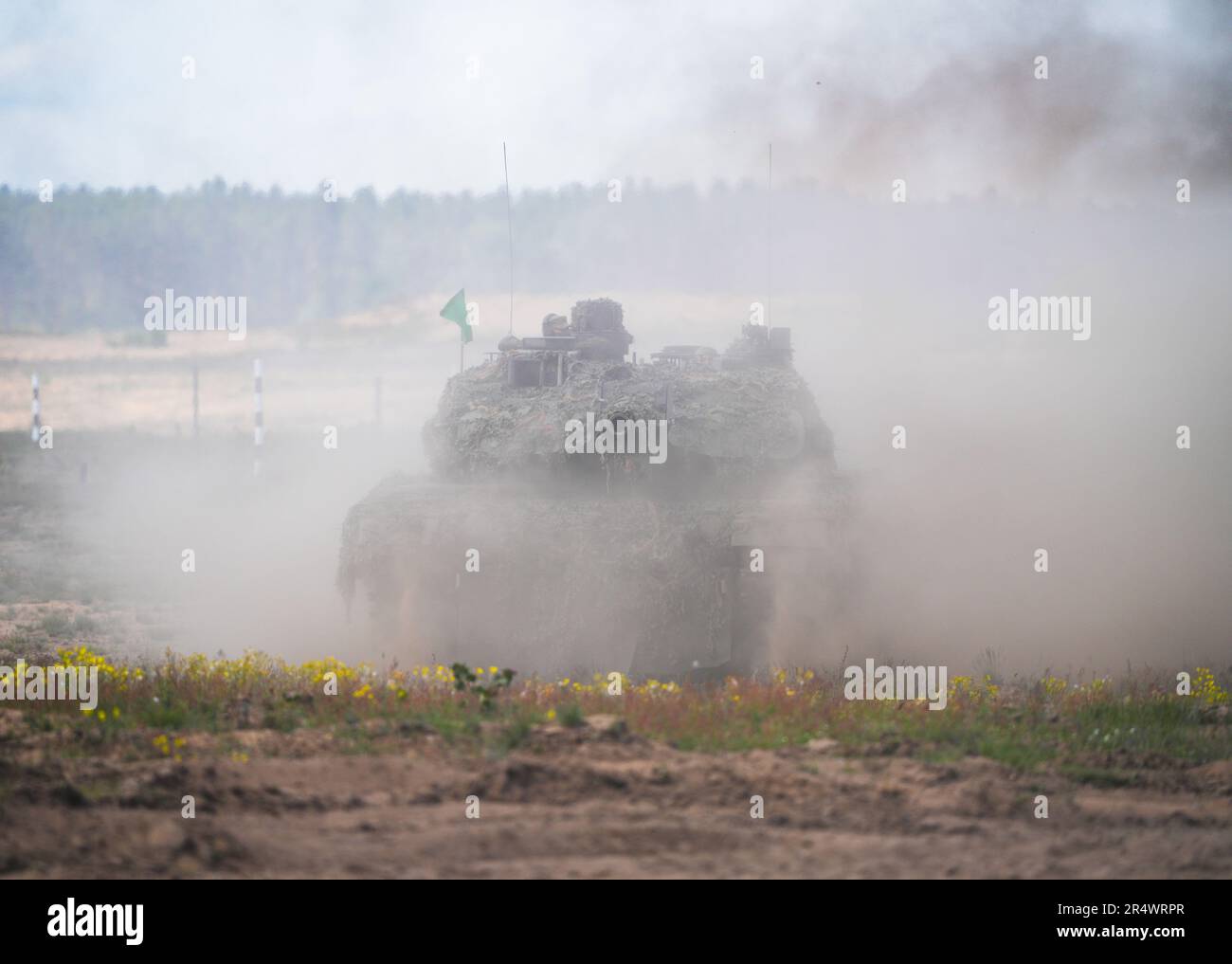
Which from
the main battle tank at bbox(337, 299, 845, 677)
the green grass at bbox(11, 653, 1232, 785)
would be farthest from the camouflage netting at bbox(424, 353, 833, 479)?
the green grass at bbox(11, 653, 1232, 785)

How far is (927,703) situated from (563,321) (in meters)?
11.4

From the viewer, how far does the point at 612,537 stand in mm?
19500

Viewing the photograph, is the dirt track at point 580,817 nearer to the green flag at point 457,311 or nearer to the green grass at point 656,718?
the green grass at point 656,718

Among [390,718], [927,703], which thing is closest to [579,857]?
[390,718]

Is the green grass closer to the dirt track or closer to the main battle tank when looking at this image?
the dirt track

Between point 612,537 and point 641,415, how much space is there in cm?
188

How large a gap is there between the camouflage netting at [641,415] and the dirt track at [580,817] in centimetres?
984

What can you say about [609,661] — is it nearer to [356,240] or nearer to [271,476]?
[271,476]

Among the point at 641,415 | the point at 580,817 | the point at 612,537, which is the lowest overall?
the point at 580,817

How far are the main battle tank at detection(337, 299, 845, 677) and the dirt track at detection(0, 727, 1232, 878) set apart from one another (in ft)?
27.0

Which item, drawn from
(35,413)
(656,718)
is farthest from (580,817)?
(35,413)

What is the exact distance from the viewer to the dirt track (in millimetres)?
8430

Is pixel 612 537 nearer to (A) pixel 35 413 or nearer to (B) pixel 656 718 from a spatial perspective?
(B) pixel 656 718

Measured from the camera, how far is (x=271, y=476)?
43.2m
